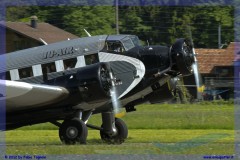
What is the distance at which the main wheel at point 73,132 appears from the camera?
15188 millimetres

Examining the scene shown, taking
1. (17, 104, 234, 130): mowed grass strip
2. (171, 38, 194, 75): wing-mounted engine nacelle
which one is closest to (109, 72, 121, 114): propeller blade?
(171, 38, 194, 75): wing-mounted engine nacelle

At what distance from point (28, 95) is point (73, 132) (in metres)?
1.47

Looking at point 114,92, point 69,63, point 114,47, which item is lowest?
point 114,92

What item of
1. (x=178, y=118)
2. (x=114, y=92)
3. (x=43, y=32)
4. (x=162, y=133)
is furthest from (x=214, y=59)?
(x=114, y=92)

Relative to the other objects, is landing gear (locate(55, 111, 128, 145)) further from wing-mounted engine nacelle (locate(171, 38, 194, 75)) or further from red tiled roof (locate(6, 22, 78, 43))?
red tiled roof (locate(6, 22, 78, 43))

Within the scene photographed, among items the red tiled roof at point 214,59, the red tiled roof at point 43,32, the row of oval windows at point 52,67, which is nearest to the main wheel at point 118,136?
the row of oval windows at point 52,67

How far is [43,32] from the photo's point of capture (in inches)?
1303

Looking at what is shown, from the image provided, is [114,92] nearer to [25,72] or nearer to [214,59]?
[25,72]

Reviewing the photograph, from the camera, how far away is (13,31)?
33438mm

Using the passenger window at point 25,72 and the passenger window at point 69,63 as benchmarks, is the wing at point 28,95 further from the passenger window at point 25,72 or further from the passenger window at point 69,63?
the passenger window at point 25,72

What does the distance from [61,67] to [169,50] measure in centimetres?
287

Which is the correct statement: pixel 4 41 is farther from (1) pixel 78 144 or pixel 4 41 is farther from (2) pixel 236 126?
(1) pixel 78 144

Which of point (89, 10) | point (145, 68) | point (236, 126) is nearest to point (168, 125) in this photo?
point (236, 126)

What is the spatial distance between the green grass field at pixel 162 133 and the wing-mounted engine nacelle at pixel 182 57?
1.92 m
